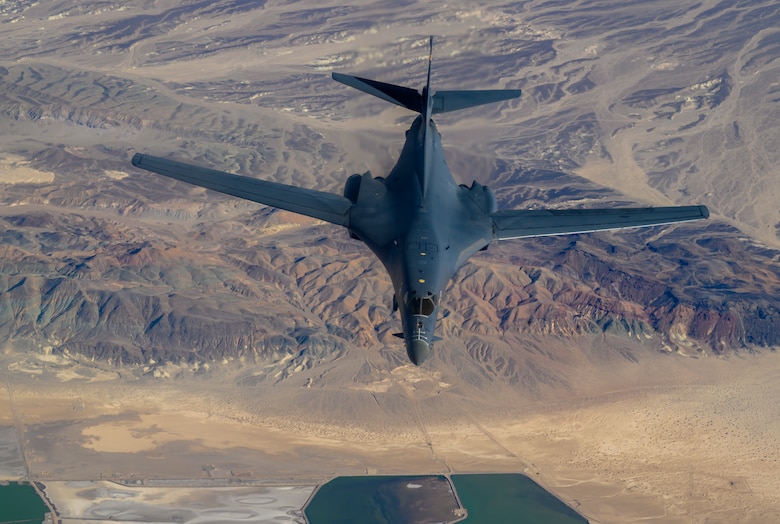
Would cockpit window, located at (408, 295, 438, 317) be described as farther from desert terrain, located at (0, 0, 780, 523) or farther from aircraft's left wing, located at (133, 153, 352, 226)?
desert terrain, located at (0, 0, 780, 523)

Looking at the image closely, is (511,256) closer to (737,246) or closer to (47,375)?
(737,246)

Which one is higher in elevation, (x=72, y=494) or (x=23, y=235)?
(x=23, y=235)

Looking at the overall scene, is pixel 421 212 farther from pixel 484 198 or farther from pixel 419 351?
pixel 419 351

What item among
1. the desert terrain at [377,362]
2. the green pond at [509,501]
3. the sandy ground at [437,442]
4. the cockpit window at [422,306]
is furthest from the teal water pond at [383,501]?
the cockpit window at [422,306]

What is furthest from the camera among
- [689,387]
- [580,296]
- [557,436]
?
[580,296]

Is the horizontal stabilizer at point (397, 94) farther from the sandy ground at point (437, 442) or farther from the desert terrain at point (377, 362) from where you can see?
the sandy ground at point (437, 442)

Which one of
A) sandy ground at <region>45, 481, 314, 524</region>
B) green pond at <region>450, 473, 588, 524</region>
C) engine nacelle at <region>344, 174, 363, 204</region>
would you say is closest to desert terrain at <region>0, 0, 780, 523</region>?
sandy ground at <region>45, 481, 314, 524</region>

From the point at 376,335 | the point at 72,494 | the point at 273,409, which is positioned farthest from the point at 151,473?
the point at 376,335
